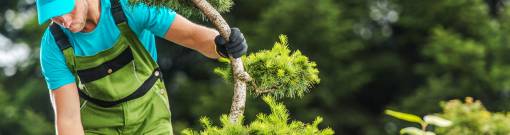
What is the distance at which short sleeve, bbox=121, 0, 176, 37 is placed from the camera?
3.64 metres

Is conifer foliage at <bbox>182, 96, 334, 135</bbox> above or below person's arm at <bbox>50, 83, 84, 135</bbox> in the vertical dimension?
below

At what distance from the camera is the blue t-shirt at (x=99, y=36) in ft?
12.0

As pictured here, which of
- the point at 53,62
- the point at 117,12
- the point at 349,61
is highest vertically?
the point at 349,61

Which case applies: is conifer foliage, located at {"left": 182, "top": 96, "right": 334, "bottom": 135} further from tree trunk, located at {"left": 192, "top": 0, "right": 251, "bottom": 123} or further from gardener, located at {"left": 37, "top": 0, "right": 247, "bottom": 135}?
gardener, located at {"left": 37, "top": 0, "right": 247, "bottom": 135}

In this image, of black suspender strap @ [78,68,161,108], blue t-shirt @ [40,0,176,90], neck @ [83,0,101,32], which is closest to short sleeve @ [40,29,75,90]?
blue t-shirt @ [40,0,176,90]

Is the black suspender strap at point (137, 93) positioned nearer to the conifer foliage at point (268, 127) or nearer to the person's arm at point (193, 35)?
the person's arm at point (193, 35)

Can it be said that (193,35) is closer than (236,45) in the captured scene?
No

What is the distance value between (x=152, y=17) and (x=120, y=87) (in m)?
0.32

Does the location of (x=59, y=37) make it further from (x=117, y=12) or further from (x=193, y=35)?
(x=193, y=35)

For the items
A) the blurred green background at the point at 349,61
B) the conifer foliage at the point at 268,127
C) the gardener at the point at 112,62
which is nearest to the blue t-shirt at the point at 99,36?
the gardener at the point at 112,62

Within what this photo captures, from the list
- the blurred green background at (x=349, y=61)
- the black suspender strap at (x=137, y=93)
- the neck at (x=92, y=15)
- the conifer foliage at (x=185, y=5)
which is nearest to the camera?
the conifer foliage at (x=185, y=5)

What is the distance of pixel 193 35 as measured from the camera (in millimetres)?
3738

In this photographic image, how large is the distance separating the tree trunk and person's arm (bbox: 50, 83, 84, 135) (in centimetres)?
63

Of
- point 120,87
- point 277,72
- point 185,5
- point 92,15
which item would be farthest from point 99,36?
point 277,72
